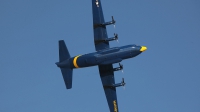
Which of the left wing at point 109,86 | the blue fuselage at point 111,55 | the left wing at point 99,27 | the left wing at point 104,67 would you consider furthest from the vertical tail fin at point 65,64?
the left wing at point 109,86

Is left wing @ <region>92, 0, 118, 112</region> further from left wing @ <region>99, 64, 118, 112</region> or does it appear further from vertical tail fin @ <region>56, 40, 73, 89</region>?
vertical tail fin @ <region>56, 40, 73, 89</region>

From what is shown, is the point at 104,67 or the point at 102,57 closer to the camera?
the point at 102,57

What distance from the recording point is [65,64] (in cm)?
7338

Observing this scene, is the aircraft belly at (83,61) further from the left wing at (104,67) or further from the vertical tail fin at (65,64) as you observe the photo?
the left wing at (104,67)

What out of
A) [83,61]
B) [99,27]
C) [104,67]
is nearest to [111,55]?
[104,67]

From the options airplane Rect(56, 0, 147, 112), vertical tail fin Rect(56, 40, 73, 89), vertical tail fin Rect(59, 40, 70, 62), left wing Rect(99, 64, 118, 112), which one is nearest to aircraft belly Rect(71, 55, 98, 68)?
airplane Rect(56, 0, 147, 112)

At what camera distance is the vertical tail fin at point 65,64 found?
7319 centimetres

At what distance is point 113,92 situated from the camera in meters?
75.9

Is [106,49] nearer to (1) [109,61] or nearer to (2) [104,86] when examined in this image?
(1) [109,61]

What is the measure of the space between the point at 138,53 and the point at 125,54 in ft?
9.20

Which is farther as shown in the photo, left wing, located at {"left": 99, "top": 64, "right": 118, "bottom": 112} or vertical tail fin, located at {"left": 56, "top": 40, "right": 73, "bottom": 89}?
left wing, located at {"left": 99, "top": 64, "right": 118, "bottom": 112}

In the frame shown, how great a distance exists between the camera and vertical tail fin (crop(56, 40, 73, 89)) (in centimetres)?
7319

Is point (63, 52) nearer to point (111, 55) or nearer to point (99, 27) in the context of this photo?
point (99, 27)

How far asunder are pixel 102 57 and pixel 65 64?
8.10 metres
